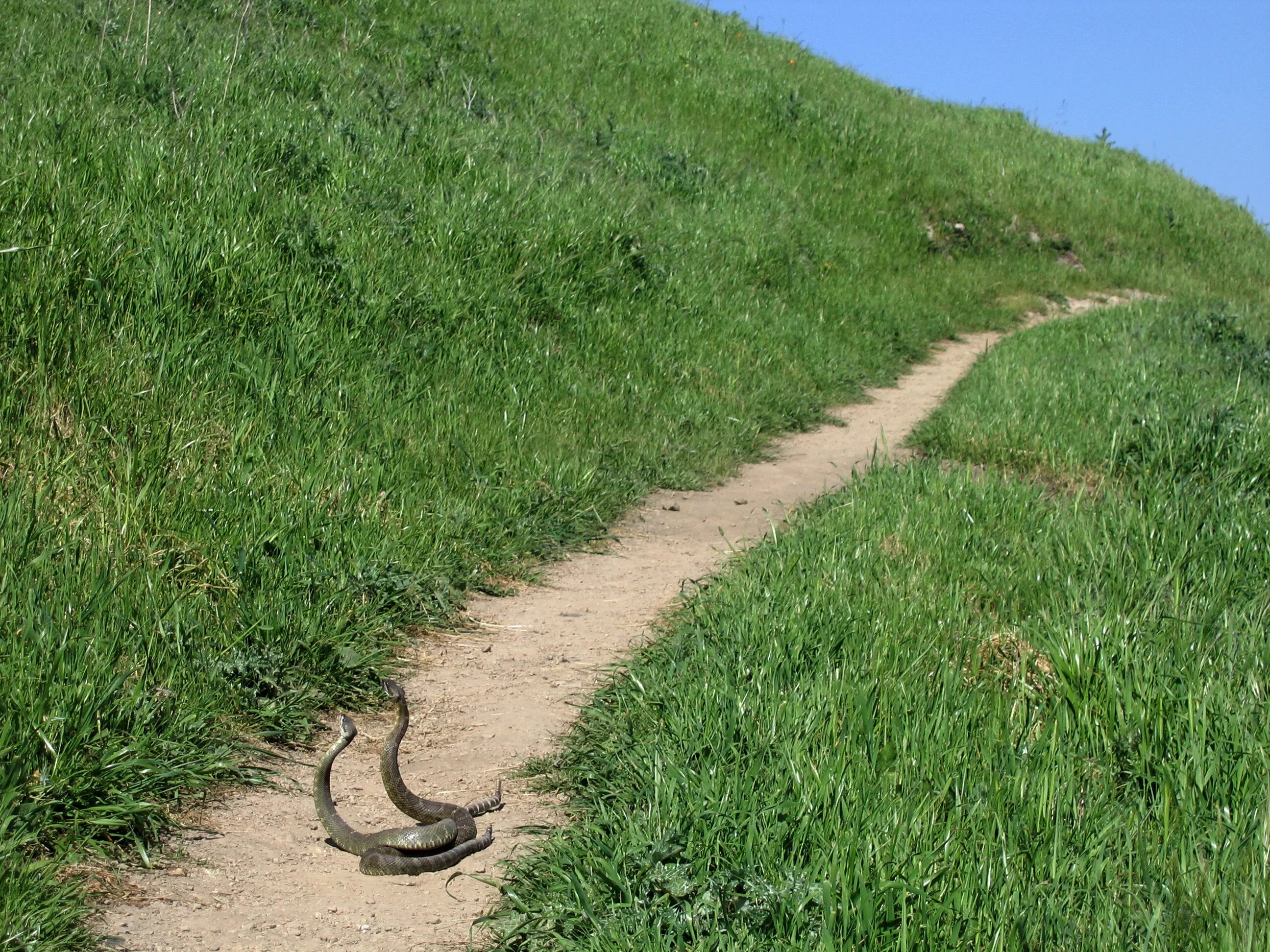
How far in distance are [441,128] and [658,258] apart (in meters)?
2.12

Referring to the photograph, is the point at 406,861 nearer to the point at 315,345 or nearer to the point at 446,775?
the point at 446,775

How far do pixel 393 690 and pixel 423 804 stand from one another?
0.50m

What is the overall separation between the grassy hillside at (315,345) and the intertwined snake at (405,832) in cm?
39

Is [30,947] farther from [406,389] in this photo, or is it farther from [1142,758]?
[406,389]

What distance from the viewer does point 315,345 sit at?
566 cm

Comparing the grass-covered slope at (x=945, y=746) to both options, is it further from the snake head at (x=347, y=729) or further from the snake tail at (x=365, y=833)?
the snake head at (x=347, y=729)

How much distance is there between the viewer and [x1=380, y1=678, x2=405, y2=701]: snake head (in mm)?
3529

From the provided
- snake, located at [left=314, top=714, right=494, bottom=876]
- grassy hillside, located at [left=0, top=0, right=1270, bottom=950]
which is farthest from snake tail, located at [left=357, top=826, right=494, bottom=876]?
grassy hillside, located at [left=0, top=0, right=1270, bottom=950]

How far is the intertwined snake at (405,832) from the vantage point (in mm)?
2928

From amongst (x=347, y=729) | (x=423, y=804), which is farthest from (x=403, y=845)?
(x=347, y=729)

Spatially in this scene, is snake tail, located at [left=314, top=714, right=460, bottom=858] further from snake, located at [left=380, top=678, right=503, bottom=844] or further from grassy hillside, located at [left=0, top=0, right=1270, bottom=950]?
grassy hillside, located at [left=0, top=0, right=1270, bottom=950]

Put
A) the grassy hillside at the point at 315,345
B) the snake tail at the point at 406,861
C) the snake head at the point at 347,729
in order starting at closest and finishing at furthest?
the snake tail at the point at 406,861 < the snake head at the point at 347,729 < the grassy hillside at the point at 315,345

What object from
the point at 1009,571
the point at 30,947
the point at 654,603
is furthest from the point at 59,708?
the point at 1009,571

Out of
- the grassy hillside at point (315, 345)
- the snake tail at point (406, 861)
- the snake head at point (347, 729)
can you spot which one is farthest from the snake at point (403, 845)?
the grassy hillside at point (315, 345)
